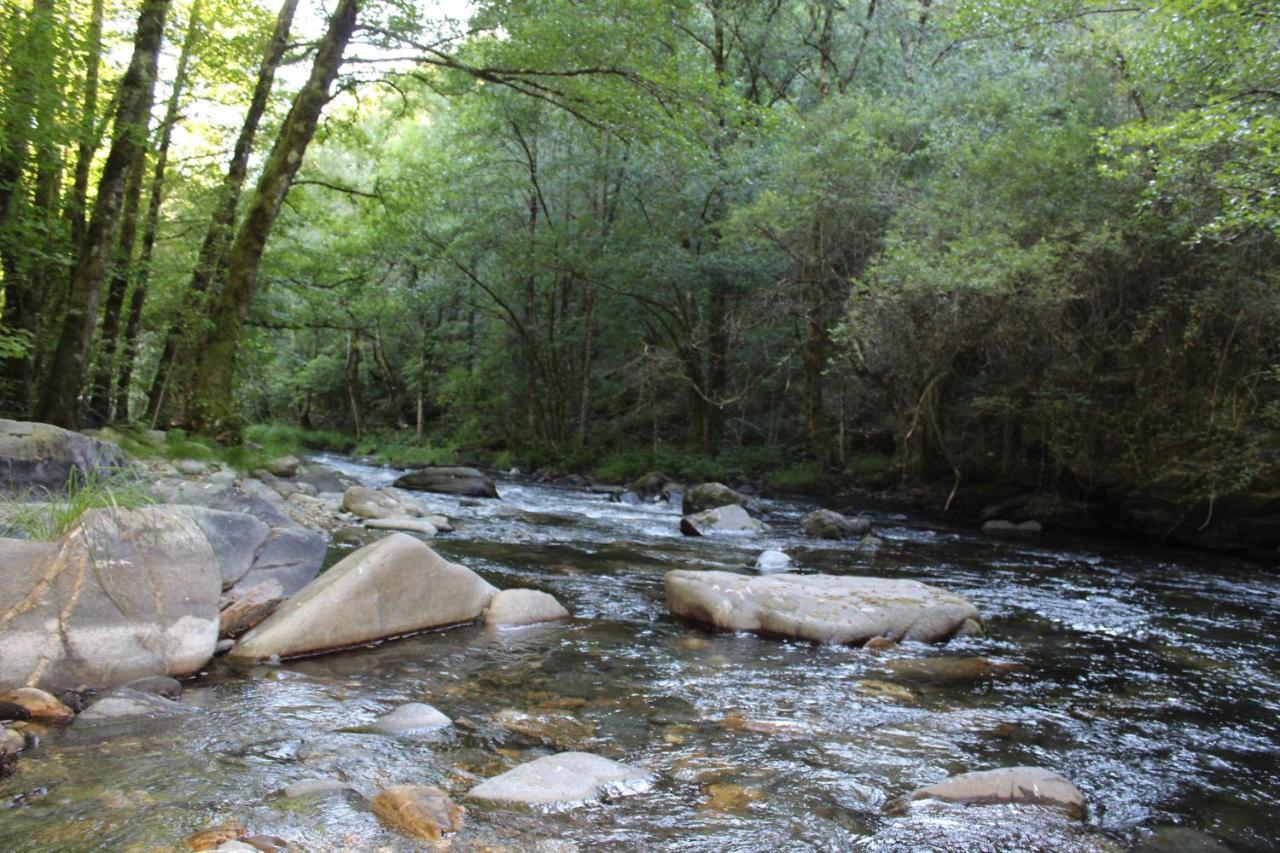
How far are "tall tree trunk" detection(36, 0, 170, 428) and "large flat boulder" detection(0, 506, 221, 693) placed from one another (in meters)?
5.18

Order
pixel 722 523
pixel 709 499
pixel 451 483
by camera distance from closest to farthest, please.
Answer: pixel 722 523 < pixel 709 499 < pixel 451 483

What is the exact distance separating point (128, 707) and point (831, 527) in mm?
10040

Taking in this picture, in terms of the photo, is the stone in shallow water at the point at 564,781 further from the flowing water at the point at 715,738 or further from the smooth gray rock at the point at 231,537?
the smooth gray rock at the point at 231,537

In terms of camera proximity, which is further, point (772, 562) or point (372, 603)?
point (772, 562)

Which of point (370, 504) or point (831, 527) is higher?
point (831, 527)

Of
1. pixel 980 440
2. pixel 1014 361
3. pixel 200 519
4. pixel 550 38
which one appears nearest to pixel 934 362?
pixel 1014 361

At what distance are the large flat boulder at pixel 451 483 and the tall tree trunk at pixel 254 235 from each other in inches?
199

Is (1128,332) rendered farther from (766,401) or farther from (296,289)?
(296,289)

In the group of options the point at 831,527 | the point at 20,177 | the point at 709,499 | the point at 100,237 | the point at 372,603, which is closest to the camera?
the point at 372,603

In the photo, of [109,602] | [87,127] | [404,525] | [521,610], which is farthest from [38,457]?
[404,525]

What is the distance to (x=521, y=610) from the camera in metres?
6.01

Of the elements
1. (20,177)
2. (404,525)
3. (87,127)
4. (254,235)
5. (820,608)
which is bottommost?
(404,525)

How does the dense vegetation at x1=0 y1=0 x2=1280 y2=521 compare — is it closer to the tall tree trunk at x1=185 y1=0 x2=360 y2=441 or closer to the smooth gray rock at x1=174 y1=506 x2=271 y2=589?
the tall tree trunk at x1=185 y1=0 x2=360 y2=441

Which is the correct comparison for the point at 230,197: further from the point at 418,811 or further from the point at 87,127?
the point at 418,811
